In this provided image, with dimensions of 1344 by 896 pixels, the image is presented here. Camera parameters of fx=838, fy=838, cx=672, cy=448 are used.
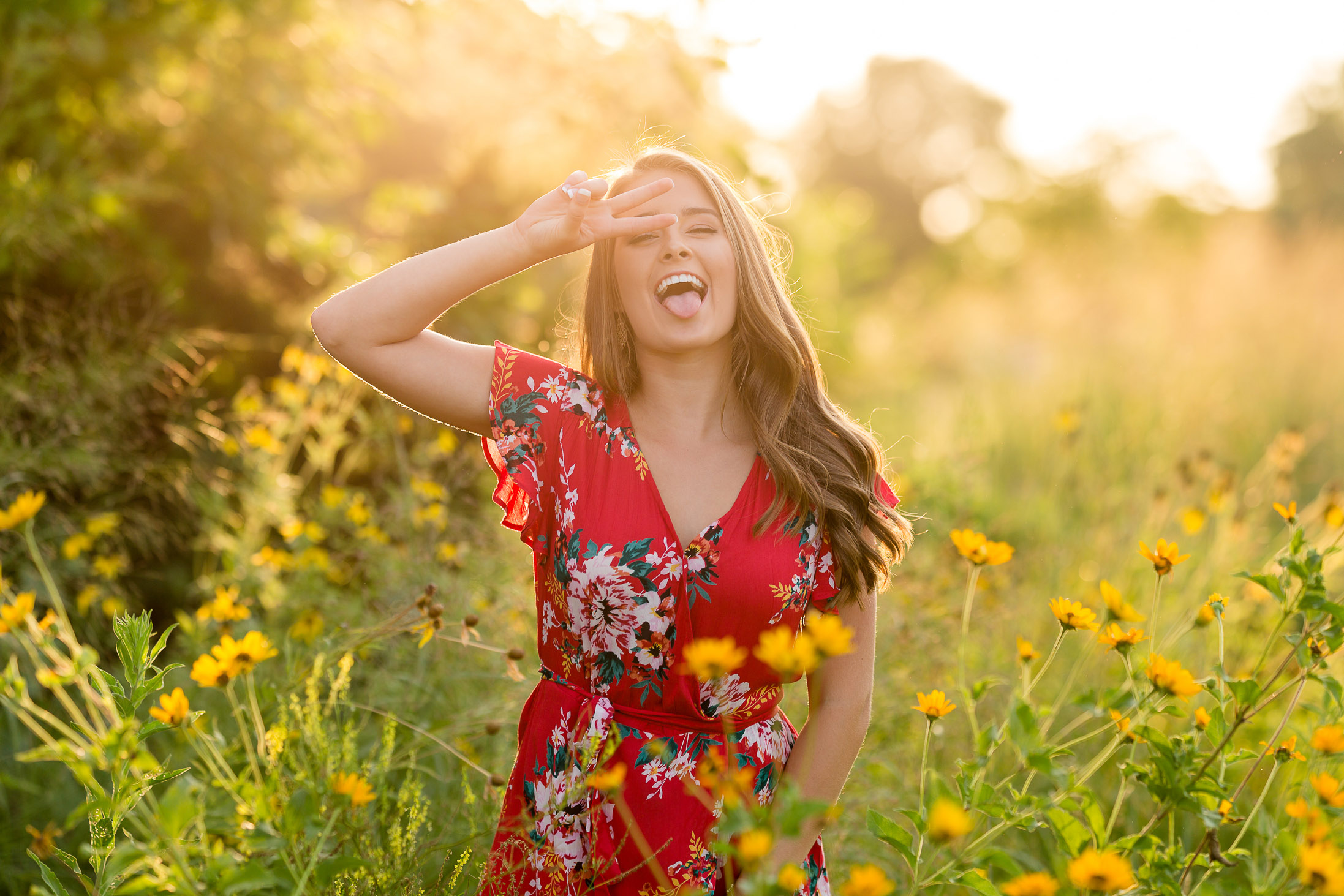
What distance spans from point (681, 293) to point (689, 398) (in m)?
0.22

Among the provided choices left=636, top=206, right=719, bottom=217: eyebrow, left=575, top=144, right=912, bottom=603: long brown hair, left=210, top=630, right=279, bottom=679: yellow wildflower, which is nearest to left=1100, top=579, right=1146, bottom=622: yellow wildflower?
left=575, top=144, right=912, bottom=603: long brown hair

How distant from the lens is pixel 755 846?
672 mm

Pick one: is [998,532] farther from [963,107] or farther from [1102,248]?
[963,107]

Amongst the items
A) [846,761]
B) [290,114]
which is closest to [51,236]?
[290,114]

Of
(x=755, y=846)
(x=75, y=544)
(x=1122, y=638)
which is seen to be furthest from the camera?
(x=75, y=544)

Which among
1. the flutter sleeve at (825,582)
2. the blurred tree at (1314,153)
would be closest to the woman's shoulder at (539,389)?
the flutter sleeve at (825,582)

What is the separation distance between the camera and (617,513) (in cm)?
151

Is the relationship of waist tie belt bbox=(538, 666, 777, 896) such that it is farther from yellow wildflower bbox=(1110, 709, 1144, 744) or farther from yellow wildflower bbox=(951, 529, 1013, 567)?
yellow wildflower bbox=(1110, 709, 1144, 744)

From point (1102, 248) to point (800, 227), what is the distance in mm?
5474

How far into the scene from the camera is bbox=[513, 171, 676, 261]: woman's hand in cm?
157

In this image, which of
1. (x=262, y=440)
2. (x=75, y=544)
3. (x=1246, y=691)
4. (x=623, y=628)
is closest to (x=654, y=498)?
(x=623, y=628)

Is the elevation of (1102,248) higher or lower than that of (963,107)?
lower

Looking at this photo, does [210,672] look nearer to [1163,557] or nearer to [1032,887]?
[1032,887]

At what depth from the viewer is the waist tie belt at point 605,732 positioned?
56.4 inches
